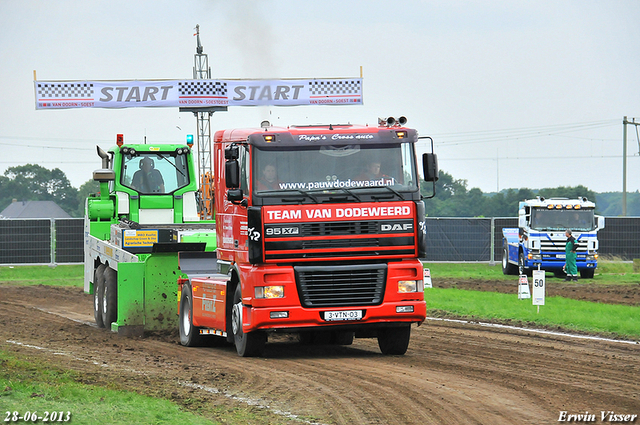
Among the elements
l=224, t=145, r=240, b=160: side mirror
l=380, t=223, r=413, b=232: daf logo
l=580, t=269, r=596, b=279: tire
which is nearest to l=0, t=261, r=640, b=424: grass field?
l=580, t=269, r=596, b=279: tire

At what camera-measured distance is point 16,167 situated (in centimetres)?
9925

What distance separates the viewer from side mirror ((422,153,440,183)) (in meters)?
13.6

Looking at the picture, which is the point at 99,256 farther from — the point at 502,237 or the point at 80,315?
the point at 502,237

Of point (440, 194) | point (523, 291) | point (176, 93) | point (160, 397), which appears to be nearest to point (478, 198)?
point (440, 194)

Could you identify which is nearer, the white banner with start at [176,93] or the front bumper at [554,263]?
the front bumper at [554,263]

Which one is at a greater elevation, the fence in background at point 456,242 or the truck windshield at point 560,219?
the truck windshield at point 560,219

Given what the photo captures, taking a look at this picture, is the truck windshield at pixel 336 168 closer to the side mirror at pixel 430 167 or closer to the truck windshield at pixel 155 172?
the side mirror at pixel 430 167

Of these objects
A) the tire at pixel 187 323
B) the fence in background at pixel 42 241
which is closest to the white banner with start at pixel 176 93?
the fence in background at pixel 42 241

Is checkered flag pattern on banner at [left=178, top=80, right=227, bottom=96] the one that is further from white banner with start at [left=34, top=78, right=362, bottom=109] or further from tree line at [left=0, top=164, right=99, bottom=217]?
tree line at [left=0, top=164, right=99, bottom=217]

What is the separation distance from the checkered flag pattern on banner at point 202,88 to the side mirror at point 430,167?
85.7 ft

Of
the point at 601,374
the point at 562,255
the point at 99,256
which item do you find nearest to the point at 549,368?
the point at 601,374

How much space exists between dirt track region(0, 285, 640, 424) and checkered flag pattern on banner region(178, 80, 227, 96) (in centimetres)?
2101

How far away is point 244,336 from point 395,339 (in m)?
2.36

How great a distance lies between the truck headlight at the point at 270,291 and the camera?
13266mm
